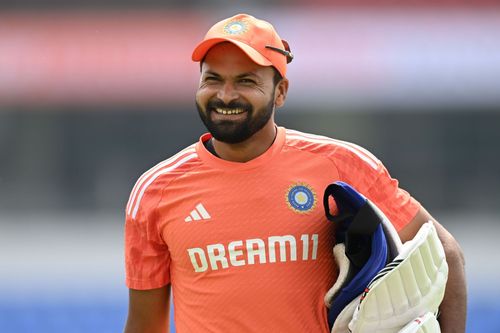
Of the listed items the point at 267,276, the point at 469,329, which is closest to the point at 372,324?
the point at 267,276

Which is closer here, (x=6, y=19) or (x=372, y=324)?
(x=372, y=324)

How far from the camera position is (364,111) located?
13.5m

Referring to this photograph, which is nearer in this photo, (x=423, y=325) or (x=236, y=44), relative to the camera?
(x=423, y=325)

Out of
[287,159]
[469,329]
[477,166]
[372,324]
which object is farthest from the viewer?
[477,166]

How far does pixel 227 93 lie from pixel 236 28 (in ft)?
0.73

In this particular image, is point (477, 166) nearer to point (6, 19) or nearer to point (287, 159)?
point (6, 19)

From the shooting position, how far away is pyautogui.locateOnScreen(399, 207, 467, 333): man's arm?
3.11m

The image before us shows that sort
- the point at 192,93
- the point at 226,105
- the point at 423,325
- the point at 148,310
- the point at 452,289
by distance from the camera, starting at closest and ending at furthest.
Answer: the point at 423,325 < the point at 226,105 < the point at 452,289 < the point at 148,310 < the point at 192,93

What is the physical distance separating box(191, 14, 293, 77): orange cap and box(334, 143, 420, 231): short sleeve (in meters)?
0.31

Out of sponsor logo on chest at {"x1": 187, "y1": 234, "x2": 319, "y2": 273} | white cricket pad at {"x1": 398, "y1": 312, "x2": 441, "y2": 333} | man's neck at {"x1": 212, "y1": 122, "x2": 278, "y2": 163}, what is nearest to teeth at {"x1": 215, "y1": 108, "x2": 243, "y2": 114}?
man's neck at {"x1": 212, "y1": 122, "x2": 278, "y2": 163}

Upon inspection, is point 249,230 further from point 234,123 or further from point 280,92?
point 280,92

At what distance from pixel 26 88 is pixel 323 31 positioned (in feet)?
12.0

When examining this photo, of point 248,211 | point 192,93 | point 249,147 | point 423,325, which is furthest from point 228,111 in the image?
point 192,93

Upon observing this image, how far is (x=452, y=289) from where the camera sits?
3.11 metres
